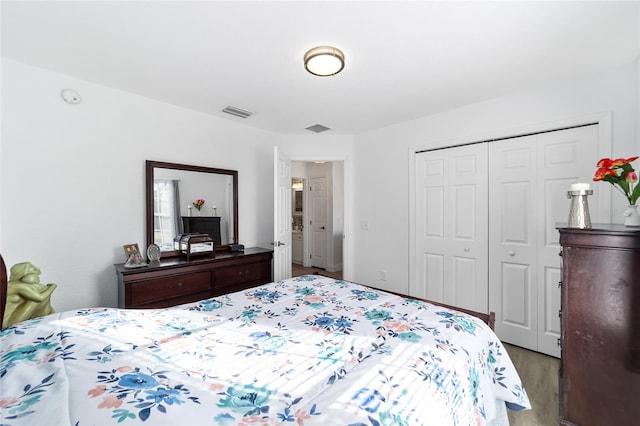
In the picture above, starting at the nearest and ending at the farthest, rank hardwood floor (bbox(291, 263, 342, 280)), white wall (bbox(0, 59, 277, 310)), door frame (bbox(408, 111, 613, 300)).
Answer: white wall (bbox(0, 59, 277, 310)) < door frame (bbox(408, 111, 613, 300)) < hardwood floor (bbox(291, 263, 342, 280))

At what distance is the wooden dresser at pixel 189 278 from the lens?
2.31m

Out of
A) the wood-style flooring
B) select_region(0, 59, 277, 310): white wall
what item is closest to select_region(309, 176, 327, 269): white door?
select_region(0, 59, 277, 310): white wall

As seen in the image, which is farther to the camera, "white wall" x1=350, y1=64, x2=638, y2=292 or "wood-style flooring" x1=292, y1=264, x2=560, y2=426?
"white wall" x1=350, y1=64, x2=638, y2=292

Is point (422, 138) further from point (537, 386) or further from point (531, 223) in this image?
point (537, 386)

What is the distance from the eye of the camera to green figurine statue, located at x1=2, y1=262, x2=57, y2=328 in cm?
171

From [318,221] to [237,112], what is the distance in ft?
10.8

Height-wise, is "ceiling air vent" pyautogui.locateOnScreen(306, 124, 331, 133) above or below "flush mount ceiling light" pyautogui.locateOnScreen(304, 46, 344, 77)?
above

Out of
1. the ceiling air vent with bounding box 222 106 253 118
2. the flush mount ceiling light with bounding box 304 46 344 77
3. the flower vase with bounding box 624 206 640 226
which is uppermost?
the ceiling air vent with bounding box 222 106 253 118

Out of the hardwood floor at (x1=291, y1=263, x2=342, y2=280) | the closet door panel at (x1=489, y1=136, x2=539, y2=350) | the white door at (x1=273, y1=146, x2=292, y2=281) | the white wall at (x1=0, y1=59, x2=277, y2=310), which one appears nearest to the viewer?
the white wall at (x1=0, y1=59, x2=277, y2=310)

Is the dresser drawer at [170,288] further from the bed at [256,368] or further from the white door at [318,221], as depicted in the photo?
the white door at [318,221]

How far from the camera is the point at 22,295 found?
175cm

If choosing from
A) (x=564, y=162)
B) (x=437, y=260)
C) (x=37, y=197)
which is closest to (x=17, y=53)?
(x=37, y=197)

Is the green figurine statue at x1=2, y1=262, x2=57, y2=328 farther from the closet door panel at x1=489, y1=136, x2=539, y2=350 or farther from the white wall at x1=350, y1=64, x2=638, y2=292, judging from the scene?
the closet door panel at x1=489, y1=136, x2=539, y2=350

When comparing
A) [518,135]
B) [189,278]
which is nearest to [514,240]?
[518,135]
